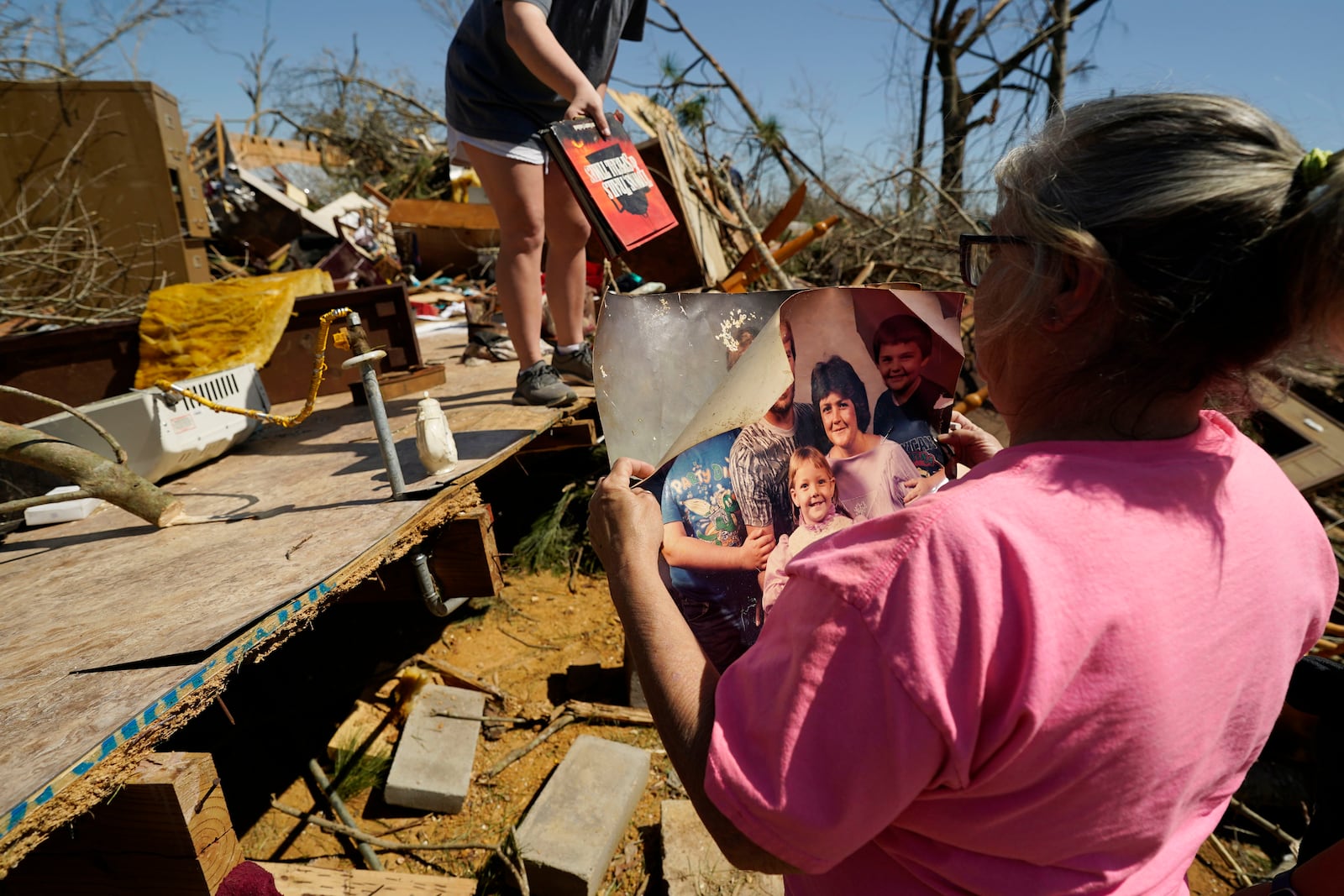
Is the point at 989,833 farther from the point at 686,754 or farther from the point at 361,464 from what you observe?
the point at 361,464

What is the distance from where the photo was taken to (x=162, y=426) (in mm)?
2375

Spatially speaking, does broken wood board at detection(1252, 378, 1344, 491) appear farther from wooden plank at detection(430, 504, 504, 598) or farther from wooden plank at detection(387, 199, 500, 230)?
wooden plank at detection(387, 199, 500, 230)

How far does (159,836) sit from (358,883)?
818mm

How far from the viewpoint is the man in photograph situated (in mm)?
1256

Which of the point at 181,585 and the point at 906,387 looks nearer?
the point at 906,387

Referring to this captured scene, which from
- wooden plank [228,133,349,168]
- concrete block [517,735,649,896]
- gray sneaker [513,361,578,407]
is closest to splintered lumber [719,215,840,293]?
gray sneaker [513,361,578,407]

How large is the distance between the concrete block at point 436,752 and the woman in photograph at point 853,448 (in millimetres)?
1870

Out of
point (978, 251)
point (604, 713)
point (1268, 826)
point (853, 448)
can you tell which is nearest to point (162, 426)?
point (604, 713)

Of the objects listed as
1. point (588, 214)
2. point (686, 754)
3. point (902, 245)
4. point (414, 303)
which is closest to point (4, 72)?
point (414, 303)

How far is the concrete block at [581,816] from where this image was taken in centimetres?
211

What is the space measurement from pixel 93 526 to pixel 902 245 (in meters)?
5.69

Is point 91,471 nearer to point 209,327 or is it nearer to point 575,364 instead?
point 209,327

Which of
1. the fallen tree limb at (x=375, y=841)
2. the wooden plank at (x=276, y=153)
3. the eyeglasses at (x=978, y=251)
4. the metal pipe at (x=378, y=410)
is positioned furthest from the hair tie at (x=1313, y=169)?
the wooden plank at (x=276, y=153)

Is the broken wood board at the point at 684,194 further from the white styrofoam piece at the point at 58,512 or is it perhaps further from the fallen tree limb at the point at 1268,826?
the fallen tree limb at the point at 1268,826
